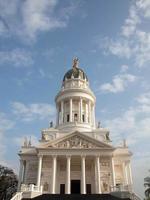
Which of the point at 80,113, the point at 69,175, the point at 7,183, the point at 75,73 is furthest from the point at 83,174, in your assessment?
the point at 75,73

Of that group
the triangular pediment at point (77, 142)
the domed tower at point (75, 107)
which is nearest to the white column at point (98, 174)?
the triangular pediment at point (77, 142)

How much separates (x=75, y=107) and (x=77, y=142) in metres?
11.9

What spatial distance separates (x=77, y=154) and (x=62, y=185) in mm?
5234

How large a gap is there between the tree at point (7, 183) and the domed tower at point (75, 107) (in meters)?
14.4

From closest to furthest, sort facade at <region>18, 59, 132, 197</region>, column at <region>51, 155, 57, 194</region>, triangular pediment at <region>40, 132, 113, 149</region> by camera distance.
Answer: column at <region>51, 155, 57, 194</region>, facade at <region>18, 59, 132, 197</region>, triangular pediment at <region>40, 132, 113, 149</region>

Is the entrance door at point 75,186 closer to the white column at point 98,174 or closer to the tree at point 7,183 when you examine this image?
the white column at point 98,174

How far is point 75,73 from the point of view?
4759 cm

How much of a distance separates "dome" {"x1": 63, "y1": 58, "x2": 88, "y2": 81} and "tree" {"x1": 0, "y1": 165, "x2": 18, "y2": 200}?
2166cm

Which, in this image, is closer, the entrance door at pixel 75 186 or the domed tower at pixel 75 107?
the entrance door at pixel 75 186

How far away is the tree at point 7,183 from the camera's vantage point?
Result: 42.7 m

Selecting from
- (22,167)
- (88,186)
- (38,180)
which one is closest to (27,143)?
(22,167)

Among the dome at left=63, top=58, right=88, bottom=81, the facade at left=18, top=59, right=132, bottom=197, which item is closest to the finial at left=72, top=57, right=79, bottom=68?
the dome at left=63, top=58, right=88, bottom=81

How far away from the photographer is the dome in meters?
47.3

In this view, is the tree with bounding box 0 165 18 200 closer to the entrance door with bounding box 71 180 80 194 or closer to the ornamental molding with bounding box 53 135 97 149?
the entrance door with bounding box 71 180 80 194
